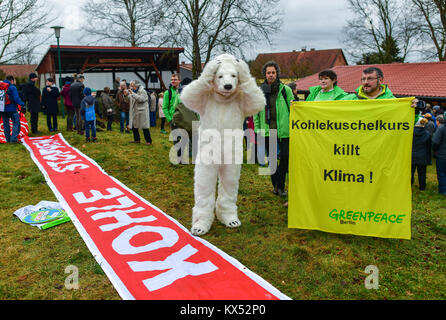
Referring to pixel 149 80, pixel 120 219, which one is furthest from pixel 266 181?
pixel 149 80

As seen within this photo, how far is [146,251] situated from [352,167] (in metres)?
2.55

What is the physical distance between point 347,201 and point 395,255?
29.5 inches

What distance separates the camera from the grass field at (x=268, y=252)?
2.94 m

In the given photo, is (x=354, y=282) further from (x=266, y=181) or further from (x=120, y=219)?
(x=266, y=181)

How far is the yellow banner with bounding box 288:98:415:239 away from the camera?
365 centimetres

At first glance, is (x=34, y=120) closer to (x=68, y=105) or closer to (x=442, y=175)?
(x=68, y=105)

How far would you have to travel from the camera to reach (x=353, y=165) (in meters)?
3.82

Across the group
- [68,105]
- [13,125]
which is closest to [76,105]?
[68,105]

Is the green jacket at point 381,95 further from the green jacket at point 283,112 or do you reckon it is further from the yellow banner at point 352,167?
the green jacket at point 283,112

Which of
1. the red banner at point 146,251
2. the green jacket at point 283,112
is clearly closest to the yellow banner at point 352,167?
the green jacket at point 283,112

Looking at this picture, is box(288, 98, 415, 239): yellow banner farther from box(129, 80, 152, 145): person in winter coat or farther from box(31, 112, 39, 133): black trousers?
box(31, 112, 39, 133): black trousers

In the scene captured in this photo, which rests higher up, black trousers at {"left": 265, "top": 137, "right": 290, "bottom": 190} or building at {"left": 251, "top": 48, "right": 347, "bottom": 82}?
building at {"left": 251, "top": 48, "right": 347, "bottom": 82}

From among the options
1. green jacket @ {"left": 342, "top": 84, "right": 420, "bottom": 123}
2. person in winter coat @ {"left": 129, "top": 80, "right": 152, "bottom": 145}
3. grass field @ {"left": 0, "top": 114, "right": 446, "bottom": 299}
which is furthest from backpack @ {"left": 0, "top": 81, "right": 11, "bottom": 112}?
green jacket @ {"left": 342, "top": 84, "right": 420, "bottom": 123}

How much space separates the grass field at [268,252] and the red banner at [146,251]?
6.1 inches
